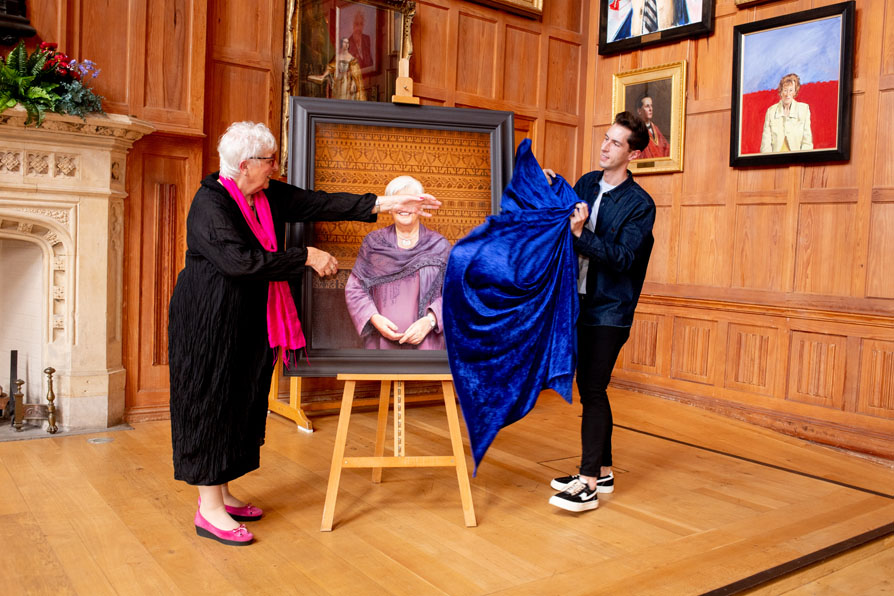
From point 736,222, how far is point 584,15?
2.21 m

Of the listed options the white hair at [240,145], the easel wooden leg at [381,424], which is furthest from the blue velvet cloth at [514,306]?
the white hair at [240,145]

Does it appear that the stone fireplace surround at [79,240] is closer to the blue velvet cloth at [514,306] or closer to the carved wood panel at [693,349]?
the blue velvet cloth at [514,306]

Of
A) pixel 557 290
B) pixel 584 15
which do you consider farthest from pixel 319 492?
pixel 584 15

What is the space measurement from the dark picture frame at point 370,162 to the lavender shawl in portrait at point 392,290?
0.17ft

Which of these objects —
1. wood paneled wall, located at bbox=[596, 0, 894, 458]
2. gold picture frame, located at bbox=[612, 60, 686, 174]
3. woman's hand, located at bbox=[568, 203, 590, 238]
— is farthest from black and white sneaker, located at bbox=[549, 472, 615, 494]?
gold picture frame, located at bbox=[612, 60, 686, 174]

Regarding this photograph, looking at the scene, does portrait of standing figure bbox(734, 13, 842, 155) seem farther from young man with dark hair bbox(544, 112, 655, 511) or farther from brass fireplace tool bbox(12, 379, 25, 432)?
brass fireplace tool bbox(12, 379, 25, 432)

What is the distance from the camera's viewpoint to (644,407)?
5.39m

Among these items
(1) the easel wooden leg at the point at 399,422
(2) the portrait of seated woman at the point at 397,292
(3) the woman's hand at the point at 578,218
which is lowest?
(1) the easel wooden leg at the point at 399,422

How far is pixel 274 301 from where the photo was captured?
2816mm

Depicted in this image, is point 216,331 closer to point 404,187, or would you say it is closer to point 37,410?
point 404,187

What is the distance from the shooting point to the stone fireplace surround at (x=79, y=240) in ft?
13.2

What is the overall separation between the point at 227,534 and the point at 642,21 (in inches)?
189

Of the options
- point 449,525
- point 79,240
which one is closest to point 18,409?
point 79,240

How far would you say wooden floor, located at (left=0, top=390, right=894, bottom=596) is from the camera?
2.52 metres
